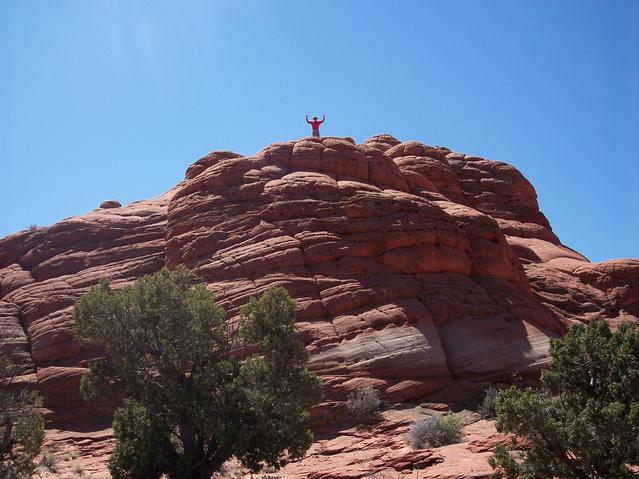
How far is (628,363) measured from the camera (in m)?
15.3

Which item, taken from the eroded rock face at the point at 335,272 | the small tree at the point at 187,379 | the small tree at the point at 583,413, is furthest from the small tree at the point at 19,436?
the small tree at the point at 583,413

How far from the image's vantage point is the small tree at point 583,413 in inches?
566

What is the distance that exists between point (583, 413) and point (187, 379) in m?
11.9

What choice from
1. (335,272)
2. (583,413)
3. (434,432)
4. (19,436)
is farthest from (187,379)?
(335,272)

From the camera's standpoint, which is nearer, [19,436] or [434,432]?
[19,436]

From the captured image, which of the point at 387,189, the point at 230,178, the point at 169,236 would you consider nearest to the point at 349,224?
the point at 387,189

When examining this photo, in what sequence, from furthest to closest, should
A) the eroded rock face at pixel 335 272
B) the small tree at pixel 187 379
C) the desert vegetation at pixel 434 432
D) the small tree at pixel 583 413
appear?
the eroded rock face at pixel 335 272, the desert vegetation at pixel 434 432, the small tree at pixel 187 379, the small tree at pixel 583 413

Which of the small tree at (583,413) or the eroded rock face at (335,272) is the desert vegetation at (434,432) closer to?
the eroded rock face at (335,272)

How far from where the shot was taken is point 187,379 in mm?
20375

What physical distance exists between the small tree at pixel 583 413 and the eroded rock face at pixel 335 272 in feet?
37.2

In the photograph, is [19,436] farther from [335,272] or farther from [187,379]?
[335,272]

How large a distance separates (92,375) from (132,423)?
6.79ft

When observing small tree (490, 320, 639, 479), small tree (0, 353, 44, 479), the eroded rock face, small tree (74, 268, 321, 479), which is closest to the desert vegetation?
the eroded rock face

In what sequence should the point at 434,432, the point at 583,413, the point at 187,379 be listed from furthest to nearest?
the point at 434,432, the point at 187,379, the point at 583,413
